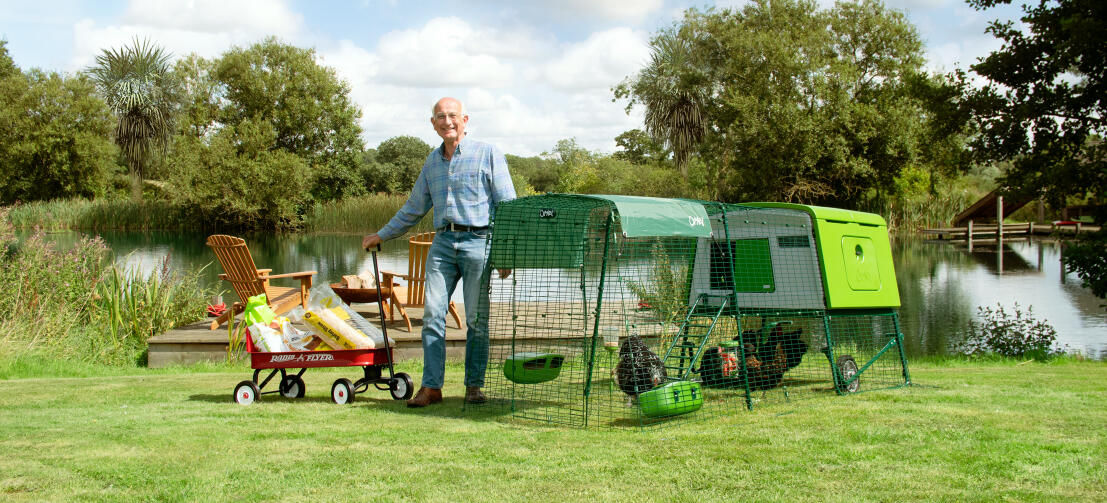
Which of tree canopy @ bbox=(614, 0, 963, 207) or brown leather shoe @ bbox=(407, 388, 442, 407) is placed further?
tree canopy @ bbox=(614, 0, 963, 207)

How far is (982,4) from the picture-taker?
39.1ft

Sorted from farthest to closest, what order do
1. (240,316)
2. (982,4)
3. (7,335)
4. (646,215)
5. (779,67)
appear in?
(779,67)
(982,4)
(240,316)
(7,335)
(646,215)

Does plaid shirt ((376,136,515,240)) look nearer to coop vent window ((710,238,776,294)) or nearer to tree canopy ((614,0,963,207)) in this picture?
coop vent window ((710,238,776,294))

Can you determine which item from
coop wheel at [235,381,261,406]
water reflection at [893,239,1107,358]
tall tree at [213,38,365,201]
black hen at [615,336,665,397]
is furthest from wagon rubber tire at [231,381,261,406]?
tall tree at [213,38,365,201]

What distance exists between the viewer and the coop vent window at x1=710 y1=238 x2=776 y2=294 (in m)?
5.44

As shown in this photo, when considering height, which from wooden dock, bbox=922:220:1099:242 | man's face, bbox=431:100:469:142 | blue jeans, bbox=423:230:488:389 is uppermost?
wooden dock, bbox=922:220:1099:242

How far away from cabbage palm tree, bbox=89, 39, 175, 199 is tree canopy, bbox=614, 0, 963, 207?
27.7m

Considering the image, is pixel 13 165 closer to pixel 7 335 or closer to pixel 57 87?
pixel 57 87

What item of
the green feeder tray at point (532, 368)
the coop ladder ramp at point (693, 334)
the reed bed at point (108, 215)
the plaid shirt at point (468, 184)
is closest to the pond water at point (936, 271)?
the reed bed at point (108, 215)

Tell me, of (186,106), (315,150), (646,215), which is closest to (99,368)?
(646,215)

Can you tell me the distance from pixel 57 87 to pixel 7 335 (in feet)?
115

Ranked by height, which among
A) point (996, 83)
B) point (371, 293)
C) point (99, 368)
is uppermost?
point (996, 83)

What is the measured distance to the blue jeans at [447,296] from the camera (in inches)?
191

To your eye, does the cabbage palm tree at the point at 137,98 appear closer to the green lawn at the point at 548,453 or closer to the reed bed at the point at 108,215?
the reed bed at the point at 108,215
